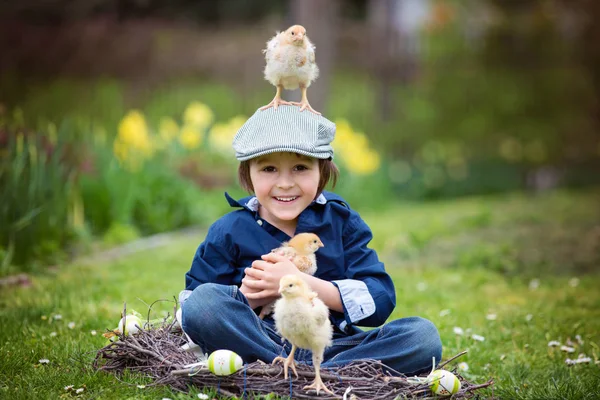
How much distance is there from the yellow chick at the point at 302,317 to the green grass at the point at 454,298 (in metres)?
0.60

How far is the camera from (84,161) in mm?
6691

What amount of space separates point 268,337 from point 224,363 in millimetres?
363

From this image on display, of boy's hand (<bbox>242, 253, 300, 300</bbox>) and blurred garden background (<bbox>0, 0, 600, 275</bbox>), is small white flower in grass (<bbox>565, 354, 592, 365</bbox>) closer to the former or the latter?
boy's hand (<bbox>242, 253, 300, 300</bbox>)

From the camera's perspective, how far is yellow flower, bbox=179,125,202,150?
8453 millimetres

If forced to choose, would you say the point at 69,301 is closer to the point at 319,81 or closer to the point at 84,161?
the point at 84,161

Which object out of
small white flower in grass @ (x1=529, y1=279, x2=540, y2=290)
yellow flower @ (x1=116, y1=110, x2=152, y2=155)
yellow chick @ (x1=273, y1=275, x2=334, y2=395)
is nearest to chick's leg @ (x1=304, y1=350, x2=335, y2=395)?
yellow chick @ (x1=273, y1=275, x2=334, y2=395)


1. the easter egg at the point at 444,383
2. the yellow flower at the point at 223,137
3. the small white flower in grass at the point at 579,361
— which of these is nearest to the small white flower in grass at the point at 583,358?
the small white flower in grass at the point at 579,361

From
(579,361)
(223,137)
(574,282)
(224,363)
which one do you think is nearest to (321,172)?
(224,363)

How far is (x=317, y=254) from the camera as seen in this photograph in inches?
131

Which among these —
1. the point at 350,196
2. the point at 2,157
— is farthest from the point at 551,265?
the point at 2,157

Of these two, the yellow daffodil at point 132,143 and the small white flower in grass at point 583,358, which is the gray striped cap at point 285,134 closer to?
the small white flower in grass at point 583,358

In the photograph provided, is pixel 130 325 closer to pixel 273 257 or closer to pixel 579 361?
pixel 273 257

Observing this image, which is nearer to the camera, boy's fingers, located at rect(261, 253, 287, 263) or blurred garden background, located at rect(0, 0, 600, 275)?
boy's fingers, located at rect(261, 253, 287, 263)

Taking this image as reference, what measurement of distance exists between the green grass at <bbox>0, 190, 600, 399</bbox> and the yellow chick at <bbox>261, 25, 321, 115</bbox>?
137 cm
